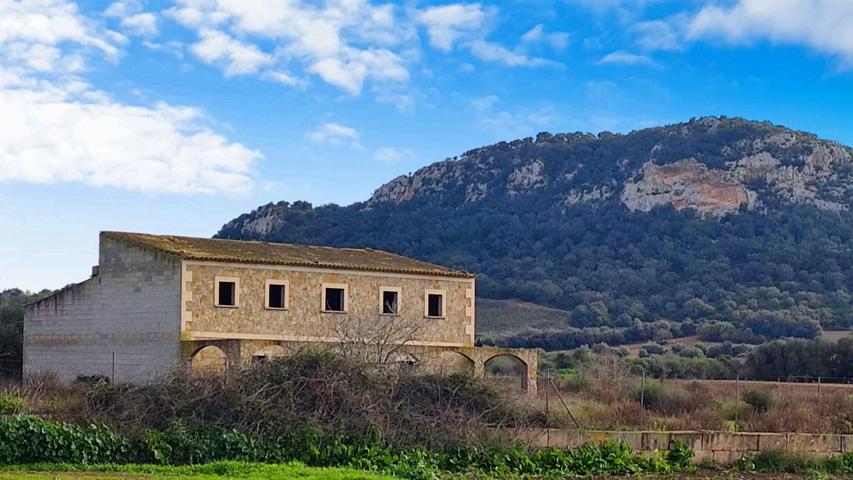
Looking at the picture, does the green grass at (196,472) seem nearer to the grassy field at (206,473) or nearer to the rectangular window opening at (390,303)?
the grassy field at (206,473)


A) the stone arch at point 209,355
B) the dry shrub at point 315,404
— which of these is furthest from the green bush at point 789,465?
the stone arch at point 209,355

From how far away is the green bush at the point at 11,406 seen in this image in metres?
23.8

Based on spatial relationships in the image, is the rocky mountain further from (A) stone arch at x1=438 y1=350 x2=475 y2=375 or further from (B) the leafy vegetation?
(A) stone arch at x1=438 y1=350 x2=475 y2=375

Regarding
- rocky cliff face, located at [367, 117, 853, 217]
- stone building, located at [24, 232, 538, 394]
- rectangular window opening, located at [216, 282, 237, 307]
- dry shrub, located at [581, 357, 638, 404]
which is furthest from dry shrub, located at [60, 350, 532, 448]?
rocky cliff face, located at [367, 117, 853, 217]

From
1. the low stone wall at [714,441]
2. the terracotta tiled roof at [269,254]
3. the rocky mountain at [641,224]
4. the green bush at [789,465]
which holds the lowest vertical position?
the green bush at [789,465]

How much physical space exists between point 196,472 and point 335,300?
62.0 feet

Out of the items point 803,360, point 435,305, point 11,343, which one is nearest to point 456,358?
point 435,305

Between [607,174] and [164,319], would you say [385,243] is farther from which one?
[164,319]

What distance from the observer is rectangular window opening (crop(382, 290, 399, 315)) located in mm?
40656

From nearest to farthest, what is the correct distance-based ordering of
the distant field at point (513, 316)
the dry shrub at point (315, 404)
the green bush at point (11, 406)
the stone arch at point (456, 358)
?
1. the green bush at point (11, 406)
2. the dry shrub at point (315, 404)
3. the stone arch at point (456, 358)
4. the distant field at point (513, 316)

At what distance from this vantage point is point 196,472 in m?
21.2

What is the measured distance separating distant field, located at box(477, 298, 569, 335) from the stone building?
127 ft

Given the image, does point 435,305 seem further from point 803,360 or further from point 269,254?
point 803,360

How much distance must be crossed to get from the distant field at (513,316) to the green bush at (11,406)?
56678 millimetres
